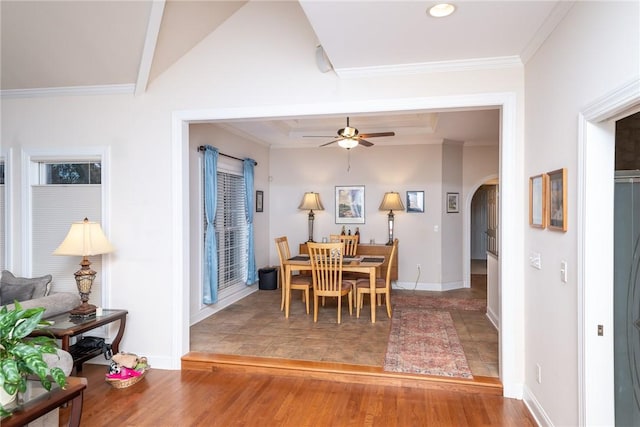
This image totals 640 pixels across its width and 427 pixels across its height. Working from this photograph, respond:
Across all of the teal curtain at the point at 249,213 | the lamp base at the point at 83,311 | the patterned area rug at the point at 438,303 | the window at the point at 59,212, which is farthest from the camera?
the teal curtain at the point at 249,213

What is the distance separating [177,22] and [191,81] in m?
0.51

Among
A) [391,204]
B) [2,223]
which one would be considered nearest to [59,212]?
[2,223]

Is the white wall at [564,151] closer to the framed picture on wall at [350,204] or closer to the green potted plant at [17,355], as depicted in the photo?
the green potted plant at [17,355]

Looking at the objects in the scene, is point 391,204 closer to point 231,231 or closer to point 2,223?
point 231,231

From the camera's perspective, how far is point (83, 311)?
10.6 ft

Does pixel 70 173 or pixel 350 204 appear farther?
pixel 350 204

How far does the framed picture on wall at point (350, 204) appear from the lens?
7.00m

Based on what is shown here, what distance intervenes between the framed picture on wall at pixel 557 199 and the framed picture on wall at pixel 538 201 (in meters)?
0.06

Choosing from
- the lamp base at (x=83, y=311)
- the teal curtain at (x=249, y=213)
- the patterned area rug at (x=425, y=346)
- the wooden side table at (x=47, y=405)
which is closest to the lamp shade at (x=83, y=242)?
the lamp base at (x=83, y=311)

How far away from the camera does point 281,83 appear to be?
3369mm

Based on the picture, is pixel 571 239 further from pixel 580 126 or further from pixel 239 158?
pixel 239 158

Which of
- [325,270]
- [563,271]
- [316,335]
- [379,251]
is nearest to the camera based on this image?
[563,271]

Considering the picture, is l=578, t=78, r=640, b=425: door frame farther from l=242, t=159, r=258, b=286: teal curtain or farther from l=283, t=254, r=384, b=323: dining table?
l=242, t=159, r=258, b=286: teal curtain

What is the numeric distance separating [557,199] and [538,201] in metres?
0.36
